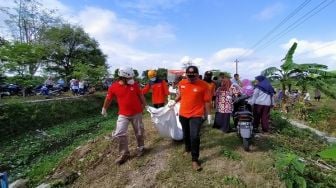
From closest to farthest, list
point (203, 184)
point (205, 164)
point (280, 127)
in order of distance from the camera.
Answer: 1. point (203, 184)
2. point (205, 164)
3. point (280, 127)

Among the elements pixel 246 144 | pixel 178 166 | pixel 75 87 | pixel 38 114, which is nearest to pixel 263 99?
pixel 246 144

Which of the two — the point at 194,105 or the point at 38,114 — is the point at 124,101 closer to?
the point at 194,105

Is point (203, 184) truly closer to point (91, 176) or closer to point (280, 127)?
point (91, 176)

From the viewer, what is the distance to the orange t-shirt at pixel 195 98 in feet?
23.0

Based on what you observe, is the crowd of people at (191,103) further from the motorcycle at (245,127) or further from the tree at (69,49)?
the tree at (69,49)

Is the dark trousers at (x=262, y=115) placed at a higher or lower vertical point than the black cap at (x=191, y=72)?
lower

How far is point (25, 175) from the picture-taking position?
9.69m

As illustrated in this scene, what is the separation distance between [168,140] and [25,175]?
413 cm

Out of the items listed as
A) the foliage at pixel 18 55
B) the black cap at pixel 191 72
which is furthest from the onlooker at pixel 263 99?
the foliage at pixel 18 55

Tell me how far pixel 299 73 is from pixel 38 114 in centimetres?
1354

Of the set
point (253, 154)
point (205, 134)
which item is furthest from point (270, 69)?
point (253, 154)

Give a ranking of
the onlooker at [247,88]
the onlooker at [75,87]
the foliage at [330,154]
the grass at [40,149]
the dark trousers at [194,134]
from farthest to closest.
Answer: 1. the onlooker at [75,87]
2. the grass at [40,149]
3. the onlooker at [247,88]
4. the dark trousers at [194,134]
5. the foliage at [330,154]

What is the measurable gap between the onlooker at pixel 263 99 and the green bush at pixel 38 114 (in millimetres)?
11663

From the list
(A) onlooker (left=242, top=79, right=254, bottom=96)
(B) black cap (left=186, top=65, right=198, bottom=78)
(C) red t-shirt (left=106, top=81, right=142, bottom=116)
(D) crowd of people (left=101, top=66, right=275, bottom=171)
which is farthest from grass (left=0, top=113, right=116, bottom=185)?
(A) onlooker (left=242, top=79, right=254, bottom=96)
